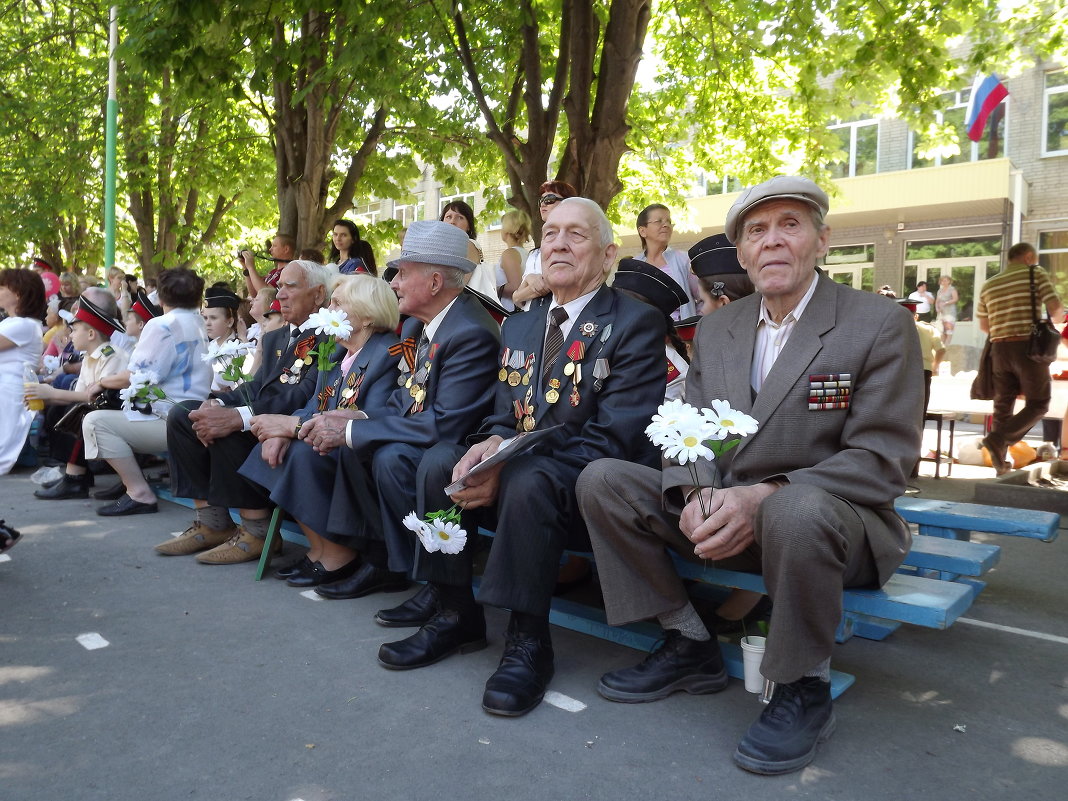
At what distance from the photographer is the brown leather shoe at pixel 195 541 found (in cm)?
516

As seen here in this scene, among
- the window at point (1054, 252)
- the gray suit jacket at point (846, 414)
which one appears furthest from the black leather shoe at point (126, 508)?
the window at point (1054, 252)

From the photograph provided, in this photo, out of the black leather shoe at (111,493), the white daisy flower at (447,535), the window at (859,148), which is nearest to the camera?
the white daisy flower at (447,535)

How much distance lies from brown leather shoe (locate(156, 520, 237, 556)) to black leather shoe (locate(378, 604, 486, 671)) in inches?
83.3

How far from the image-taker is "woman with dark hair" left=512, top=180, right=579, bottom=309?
198 inches

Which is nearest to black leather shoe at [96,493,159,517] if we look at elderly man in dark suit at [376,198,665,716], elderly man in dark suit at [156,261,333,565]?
elderly man in dark suit at [156,261,333,565]

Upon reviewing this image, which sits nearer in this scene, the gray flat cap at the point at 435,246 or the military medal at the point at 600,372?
the military medal at the point at 600,372

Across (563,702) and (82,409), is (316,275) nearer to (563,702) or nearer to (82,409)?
(82,409)

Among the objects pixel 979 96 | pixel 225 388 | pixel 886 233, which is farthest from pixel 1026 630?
pixel 886 233

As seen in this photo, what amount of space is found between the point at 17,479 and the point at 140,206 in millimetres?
11096

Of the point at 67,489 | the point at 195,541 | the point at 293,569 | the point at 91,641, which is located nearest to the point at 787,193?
the point at 293,569

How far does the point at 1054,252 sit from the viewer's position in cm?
2052

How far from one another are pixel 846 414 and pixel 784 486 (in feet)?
1.18

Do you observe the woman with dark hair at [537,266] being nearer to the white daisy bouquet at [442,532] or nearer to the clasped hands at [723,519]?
the white daisy bouquet at [442,532]

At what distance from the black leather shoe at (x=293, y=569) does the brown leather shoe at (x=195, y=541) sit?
688 millimetres
